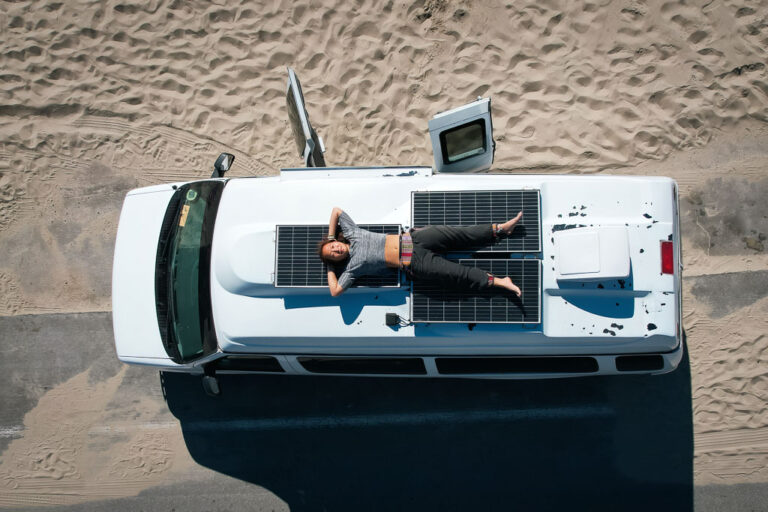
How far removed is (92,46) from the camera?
249 inches

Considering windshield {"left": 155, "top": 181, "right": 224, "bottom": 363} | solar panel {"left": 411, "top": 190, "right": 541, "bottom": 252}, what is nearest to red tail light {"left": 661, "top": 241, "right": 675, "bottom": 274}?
solar panel {"left": 411, "top": 190, "right": 541, "bottom": 252}

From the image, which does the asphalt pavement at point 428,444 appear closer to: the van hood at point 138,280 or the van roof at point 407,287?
the van hood at point 138,280

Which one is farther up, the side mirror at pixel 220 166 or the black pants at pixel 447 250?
the side mirror at pixel 220 166

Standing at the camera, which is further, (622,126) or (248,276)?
(622,126)

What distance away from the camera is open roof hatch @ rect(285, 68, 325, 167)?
184 inches

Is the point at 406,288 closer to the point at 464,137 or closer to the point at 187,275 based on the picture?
the point at 464,137

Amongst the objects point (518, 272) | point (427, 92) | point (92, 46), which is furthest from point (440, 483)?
point (92, 46)

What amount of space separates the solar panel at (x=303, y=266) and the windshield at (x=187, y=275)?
0.85 m

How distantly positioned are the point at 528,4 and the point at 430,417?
5.52 metres

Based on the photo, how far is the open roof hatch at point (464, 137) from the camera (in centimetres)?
456

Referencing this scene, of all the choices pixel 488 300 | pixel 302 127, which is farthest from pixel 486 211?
pixel 302 127

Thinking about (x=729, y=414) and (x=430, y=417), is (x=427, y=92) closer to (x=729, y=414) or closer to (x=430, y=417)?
(x=430, y=417)

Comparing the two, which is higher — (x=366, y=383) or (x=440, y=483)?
(x=366, y=383)

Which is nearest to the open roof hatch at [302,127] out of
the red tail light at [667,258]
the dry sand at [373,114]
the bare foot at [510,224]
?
the dry sand at [373,114]
